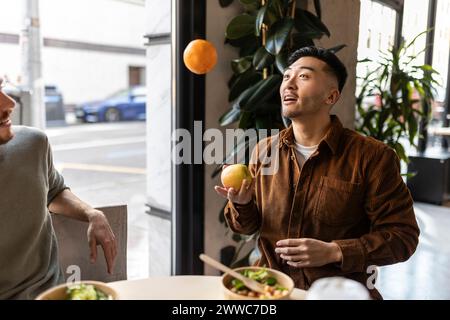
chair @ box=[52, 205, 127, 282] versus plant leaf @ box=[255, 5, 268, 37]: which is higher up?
plant leaf @ box=[255, 5, 268, 37]

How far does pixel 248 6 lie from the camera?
250 centimetres

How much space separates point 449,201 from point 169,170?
4.25m

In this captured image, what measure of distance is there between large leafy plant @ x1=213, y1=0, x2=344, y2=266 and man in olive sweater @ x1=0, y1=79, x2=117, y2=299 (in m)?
1.06

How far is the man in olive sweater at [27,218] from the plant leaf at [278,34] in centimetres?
116

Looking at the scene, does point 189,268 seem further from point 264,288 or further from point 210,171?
point 264,288

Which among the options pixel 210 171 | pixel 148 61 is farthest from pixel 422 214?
pixel 148 61

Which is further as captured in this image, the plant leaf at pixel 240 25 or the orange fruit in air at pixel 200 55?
the plant leaf at pixel 240 25

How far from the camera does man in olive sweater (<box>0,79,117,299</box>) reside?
1410 mm

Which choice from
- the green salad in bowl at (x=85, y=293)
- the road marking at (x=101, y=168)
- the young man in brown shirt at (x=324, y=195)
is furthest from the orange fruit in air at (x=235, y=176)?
the road marking at (x=101, y=168)

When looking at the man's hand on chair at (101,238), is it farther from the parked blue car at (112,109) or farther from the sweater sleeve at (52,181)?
the parked blue car at (112,109)

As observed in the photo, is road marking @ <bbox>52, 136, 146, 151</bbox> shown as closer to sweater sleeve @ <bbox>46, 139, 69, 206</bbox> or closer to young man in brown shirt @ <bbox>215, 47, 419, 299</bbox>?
sweater sleeve @ <bbox>46, 139, 69, 206</bbox>

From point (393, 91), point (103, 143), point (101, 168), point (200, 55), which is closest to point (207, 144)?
point (200, 55)

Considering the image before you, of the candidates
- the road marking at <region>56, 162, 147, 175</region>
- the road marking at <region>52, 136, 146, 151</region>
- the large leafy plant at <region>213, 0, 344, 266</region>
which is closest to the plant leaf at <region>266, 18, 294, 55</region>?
the large leafy plant at <region>213, 0, 344, 266</region>

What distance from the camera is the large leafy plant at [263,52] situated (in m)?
2.22
